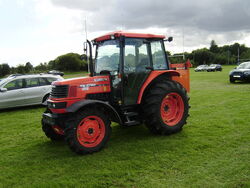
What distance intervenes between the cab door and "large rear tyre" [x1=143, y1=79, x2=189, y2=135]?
33cm

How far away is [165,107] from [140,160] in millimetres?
1857

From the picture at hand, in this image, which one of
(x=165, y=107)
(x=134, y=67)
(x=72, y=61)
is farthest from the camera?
(x=72, y=61)

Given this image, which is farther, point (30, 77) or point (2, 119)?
point (30, 77)

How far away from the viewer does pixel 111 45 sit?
5.46 m

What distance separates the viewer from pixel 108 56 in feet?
18.1

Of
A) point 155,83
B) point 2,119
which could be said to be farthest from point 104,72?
point 2,119

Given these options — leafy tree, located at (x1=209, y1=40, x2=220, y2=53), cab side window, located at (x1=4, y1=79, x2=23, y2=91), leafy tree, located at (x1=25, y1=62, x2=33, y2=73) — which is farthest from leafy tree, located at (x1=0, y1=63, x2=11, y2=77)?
leafy tree, located at (x1=209, y1=40, x2=220, y2=53)

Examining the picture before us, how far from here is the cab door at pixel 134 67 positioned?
17.3 feet

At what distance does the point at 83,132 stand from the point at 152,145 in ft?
4.64

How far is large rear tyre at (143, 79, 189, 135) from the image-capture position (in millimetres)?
5309

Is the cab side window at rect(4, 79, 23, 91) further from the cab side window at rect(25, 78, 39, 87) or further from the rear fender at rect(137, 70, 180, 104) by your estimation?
the rear fender at rect(137, 70, 180, 104)

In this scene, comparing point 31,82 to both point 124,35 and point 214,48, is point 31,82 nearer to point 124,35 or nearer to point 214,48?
point 124,35

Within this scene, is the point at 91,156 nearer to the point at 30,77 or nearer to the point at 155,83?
the point at 155,83

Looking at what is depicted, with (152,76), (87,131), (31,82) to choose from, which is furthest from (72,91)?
(31,82)
